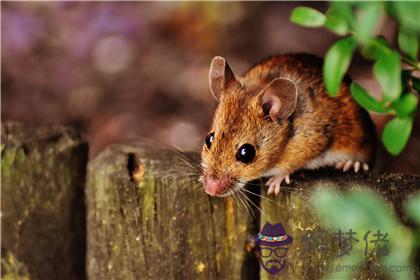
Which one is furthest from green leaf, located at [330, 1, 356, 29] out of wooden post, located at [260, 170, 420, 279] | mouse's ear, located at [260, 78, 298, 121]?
mouse's ear, located at [260, 78, 298, 121]

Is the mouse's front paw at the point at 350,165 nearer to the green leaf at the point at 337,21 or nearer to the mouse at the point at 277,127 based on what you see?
the mouse at the point at 277,127

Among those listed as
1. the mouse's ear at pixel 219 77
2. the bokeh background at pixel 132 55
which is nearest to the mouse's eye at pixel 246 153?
the mouse's ear at pixel 219 77

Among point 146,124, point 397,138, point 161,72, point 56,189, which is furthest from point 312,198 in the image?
point 161,72

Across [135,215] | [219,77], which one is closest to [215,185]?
[135,215]

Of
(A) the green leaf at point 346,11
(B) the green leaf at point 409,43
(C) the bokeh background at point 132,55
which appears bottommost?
(B) the green leaf at point 409,43

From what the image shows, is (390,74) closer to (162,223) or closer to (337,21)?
(337,21)

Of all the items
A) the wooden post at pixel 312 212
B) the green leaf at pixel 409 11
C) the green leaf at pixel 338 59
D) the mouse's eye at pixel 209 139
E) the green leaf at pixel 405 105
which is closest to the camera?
the green leaf at pixel 409 11
